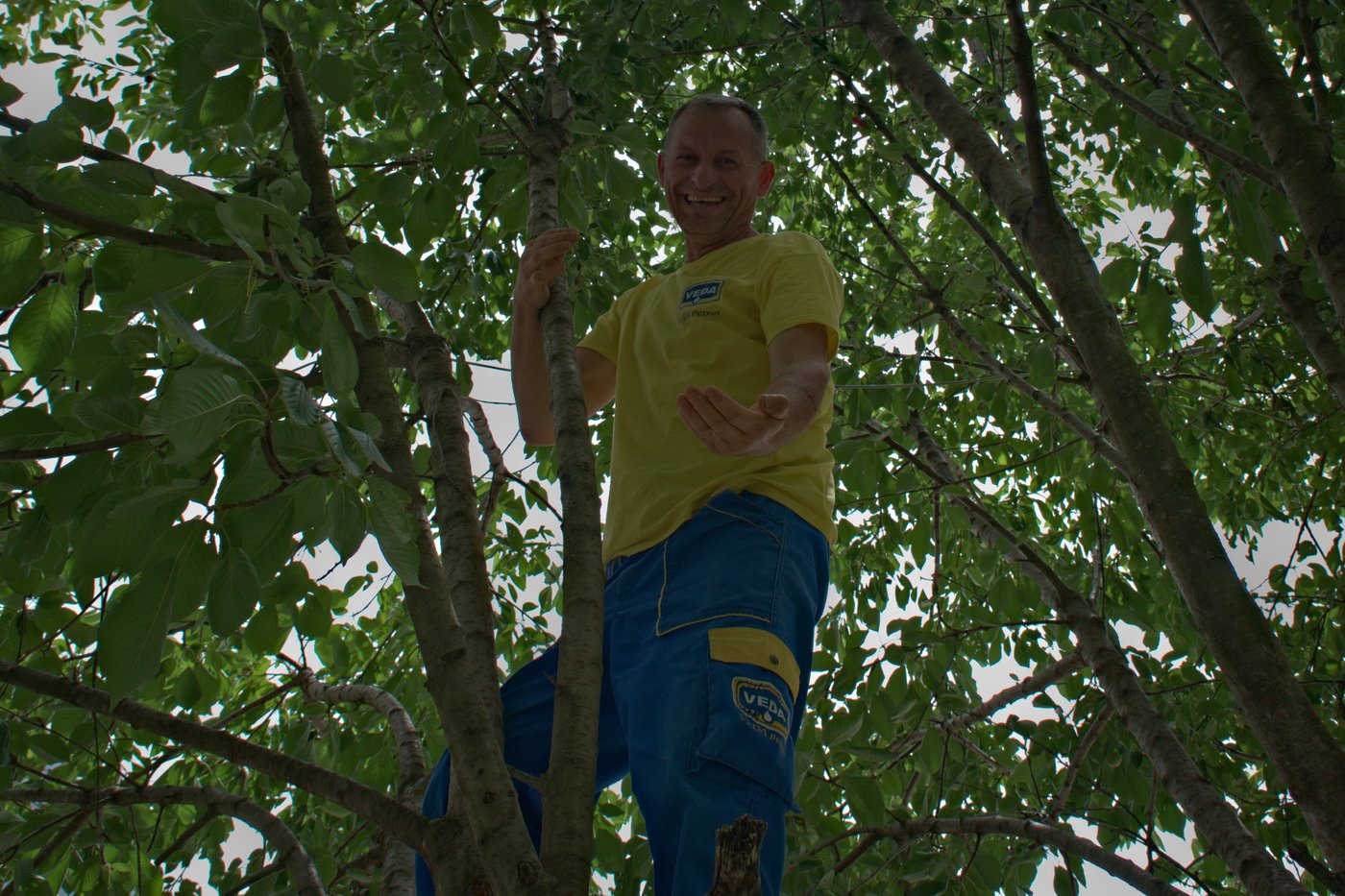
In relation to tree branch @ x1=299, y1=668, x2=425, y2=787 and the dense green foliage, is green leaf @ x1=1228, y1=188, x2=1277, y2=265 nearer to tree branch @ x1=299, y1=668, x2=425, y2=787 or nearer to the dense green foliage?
the dense green foliage

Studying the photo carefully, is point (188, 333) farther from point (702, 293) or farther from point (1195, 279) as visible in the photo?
point (1195, 279)

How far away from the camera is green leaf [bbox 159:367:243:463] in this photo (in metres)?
0.91

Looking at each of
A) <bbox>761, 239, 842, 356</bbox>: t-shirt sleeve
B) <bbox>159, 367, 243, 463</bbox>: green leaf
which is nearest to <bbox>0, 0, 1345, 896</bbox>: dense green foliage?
<bbox>159, 367, 243, 463</bbox>: green leaf

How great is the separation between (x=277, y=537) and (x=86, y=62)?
4.32m

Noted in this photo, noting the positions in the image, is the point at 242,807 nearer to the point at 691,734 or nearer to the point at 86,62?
the point at 691,734

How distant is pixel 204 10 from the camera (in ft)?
4.58

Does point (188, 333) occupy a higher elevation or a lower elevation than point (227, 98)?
lower

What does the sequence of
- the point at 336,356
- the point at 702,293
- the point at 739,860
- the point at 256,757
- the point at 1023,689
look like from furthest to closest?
the point at 1023,689 < the point at 702,293 < the point at 256,757 < the point at 336,356 < the point at 739,860

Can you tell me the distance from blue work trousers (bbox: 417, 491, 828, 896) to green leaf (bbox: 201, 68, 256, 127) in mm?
1002

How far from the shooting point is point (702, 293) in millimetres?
1963

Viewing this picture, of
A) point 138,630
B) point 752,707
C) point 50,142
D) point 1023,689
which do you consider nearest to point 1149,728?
point 1023,689

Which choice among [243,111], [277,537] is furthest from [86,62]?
[277,537]

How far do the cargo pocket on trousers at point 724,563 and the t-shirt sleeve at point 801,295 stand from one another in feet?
1.05

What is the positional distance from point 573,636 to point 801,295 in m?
0.77
